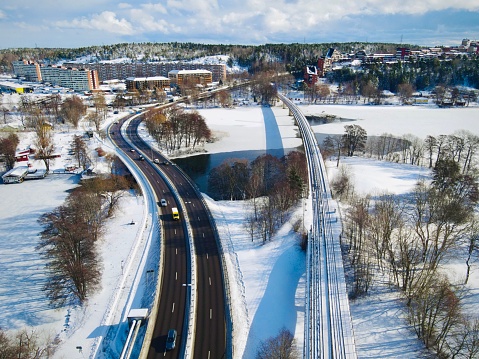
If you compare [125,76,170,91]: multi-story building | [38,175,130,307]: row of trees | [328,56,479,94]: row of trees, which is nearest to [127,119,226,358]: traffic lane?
[38,175,130,307]: row of trees

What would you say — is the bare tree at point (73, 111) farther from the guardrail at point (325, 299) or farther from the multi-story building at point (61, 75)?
the guardrail at point (325, 299)

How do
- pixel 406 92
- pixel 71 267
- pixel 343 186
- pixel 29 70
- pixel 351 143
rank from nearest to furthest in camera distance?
pixel 71 267 → pixel 343 186 → pixel 351 143 → pixel 406 92 → pixel 29 70

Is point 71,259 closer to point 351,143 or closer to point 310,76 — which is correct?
point 351,143

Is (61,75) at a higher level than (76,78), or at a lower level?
higher

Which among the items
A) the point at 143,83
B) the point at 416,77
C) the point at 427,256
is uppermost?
the point at 416,77

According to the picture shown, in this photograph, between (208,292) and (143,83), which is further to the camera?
(143,83)

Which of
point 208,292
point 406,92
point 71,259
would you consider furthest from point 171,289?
point 406,92

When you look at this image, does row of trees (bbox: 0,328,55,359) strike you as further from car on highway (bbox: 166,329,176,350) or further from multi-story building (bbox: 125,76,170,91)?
multi-story building (bbox: 125,76,170,91)

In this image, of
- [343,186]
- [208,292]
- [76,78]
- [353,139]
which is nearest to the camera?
[208,292]

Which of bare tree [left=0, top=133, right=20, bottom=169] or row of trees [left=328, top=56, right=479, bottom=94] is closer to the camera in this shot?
bare tree [left=0, top=133, right=20, bottom=169]
